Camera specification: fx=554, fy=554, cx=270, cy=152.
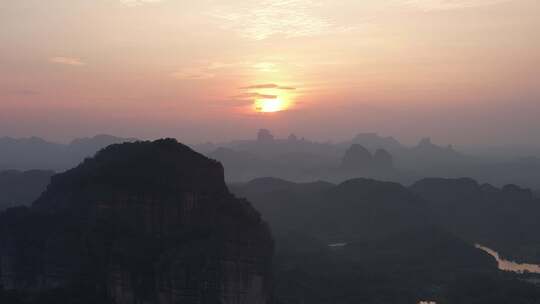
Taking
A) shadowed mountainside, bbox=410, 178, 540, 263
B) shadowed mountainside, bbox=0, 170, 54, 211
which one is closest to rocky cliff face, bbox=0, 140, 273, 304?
shadowed mountainside, bbox=410, 178, 540, 263

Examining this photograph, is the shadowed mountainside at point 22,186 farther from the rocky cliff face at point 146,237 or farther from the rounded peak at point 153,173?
the rounded peak at point 153,173

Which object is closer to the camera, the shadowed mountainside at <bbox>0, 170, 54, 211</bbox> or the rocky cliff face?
the rocky cliff face

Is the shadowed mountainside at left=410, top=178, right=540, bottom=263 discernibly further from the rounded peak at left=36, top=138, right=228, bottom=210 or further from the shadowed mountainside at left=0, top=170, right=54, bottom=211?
the shadowed mountainside at left=0, top=170, right=54, bottom=211

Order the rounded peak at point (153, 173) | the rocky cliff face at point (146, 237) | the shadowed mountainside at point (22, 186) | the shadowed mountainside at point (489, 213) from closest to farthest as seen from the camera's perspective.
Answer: the rocky cliff face at point (146, 237) < the rounded peak at point (153, 173) < the shadowed mountainside at point (489, 213) < the shadowed mountainside at point (22, 186)

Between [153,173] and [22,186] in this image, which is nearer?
[153,173]

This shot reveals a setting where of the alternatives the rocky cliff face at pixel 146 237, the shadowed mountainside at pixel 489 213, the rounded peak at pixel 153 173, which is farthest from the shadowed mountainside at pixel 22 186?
the shadowed mountainside at pixel 489 213

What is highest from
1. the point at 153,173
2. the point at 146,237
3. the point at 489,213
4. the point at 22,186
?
the point at 153,173

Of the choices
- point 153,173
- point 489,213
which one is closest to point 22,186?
point 153,173

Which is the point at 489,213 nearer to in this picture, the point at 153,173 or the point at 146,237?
the point at 153,173
